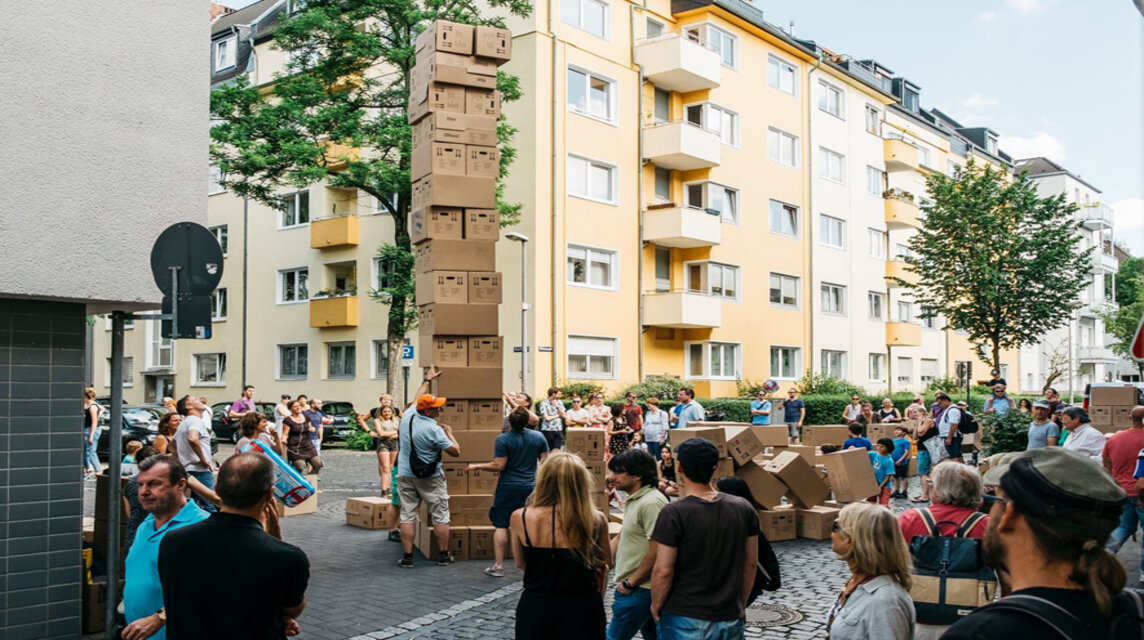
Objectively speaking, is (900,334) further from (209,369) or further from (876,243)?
(209,369)

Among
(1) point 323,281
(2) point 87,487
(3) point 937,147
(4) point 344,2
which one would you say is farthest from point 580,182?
(3) point 937,147

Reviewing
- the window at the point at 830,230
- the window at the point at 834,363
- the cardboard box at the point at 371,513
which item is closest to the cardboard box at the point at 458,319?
the cardboard box at the point at 371,513

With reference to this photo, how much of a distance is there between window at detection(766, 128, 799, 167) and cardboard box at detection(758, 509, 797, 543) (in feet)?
91.5

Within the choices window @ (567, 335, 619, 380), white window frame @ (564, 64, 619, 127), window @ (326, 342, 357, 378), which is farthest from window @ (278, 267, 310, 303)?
white window frame @ (564, 64, 619, 127)

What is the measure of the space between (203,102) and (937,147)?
5224 cm

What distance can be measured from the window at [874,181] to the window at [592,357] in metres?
19.9

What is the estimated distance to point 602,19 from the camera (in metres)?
32.4

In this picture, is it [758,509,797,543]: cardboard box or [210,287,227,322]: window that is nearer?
[758,509,797,543]: cardboard box

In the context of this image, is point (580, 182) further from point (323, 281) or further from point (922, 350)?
point (922, 350)

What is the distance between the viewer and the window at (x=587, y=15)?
3097 cm

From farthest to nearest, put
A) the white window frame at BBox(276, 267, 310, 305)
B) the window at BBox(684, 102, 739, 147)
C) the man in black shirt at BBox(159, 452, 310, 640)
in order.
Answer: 1. the white window frame at BBox(276, 267, 310, 305)
2. the window at BBox(684, 102, 739, 147)
3. the man in black shirt at BBox(159, 452, 310, 640)

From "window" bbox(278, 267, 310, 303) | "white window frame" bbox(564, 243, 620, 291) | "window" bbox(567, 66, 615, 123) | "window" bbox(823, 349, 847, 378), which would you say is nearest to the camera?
"white window frame" bbox(564, 243, 620, 291)

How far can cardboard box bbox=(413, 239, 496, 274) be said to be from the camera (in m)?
11.4

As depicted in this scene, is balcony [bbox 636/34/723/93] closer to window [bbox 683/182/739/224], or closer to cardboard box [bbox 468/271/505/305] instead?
window [bbox 683/182/739/224]
